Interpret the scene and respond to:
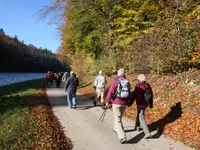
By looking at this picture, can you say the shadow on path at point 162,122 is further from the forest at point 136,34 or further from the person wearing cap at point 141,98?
the forest at point 136,34

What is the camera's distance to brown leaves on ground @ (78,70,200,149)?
8153 millimetres

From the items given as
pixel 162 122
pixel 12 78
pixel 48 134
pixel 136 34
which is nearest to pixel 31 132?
pixel 48 134

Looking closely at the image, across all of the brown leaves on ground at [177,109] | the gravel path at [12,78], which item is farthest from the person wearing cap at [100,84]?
the gravel path at [12,78]

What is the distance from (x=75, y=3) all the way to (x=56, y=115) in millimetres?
15579

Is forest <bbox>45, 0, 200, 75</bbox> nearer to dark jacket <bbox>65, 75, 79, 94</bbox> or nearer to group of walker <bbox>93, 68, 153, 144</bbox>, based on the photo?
dark jacket <bbox>65, 75, 79, 94</bbox>

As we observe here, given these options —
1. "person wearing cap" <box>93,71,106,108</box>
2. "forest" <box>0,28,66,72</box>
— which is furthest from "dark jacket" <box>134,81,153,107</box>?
"forest" <box>0,28,66,72</box>

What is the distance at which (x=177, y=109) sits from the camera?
34.0 feet

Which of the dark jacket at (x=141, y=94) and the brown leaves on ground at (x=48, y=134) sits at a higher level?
the dark jacket at (x=141, y=94)

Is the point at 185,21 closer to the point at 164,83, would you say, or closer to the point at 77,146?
the point at 164,83

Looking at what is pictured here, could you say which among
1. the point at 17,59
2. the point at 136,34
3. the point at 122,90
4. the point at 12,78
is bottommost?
the point at 12,78

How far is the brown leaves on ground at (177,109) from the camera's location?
815 centimetres

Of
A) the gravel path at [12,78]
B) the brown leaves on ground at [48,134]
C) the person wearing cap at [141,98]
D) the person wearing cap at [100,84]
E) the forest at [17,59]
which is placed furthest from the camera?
the forest at [17,59]

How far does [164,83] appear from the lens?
527 inches

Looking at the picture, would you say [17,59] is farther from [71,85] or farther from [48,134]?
[48,134]
